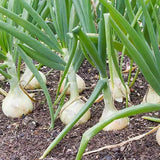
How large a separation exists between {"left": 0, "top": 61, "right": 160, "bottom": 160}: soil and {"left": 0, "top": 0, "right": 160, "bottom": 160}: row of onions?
0.03 meters

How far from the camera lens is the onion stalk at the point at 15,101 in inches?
44.8

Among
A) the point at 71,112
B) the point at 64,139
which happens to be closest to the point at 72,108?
the point at 71,112

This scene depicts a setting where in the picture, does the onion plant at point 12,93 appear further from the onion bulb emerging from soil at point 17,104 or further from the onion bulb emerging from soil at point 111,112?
the onion bulb emerging from soil at point 111,112

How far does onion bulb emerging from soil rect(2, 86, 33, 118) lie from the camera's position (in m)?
1.14

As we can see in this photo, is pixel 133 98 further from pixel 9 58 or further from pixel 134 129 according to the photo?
pixel 9 58

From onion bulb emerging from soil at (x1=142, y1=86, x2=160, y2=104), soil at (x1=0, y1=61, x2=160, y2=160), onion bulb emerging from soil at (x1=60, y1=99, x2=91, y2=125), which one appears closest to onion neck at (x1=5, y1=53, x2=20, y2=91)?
soil at (x1=0, y1=61, x2=160, y2=160)

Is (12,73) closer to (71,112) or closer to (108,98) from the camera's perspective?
(71,112)

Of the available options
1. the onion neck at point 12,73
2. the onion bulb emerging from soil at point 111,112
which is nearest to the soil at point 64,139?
the onion bulb emerging from soil at point 111,112

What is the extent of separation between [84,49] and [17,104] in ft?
1.31

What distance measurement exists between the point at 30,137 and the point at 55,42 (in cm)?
34

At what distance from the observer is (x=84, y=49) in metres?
0.89

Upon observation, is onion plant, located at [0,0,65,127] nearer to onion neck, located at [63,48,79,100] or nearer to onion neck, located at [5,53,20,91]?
onion neck, located at [63,48,79,100]

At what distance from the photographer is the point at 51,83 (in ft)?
4.85

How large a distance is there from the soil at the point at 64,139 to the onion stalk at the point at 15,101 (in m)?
0.03
